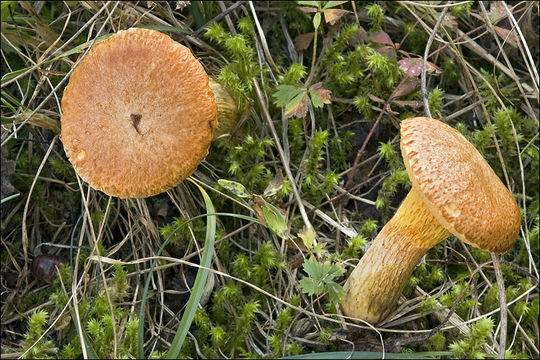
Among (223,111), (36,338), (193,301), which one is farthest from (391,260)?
(36,338)

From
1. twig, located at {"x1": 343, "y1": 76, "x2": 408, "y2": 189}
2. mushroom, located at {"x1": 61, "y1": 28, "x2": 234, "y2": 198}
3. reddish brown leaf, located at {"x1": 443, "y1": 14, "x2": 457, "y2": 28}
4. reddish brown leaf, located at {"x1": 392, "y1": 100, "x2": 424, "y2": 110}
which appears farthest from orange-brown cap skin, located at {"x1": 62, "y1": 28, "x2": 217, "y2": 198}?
reddish brown leaf, located at {"x1": 443, "y1": 14, "x2": 457, "y2": 28}

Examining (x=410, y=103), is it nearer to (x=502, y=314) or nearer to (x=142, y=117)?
(x=502, y=314)

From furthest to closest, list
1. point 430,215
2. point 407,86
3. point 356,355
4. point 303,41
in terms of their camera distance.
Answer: point 303,41, point 407,86, point 356,355, point 430,215

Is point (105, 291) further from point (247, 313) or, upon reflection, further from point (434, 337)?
point (434, 337)

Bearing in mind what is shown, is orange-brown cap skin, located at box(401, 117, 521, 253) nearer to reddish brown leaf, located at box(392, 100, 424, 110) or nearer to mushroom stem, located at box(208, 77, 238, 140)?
reddish brown leaf, located at box(392, 100, 424, 110)

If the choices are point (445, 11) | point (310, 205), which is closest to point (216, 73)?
point (310, 205)

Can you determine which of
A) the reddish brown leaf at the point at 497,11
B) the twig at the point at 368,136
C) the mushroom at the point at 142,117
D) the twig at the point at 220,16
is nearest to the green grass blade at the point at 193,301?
the mushroom at the point at 142,117
